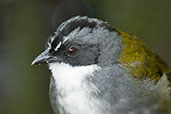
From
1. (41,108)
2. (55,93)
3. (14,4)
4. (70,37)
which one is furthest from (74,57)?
(41,108)

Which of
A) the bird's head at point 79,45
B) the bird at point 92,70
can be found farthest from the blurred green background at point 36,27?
the bird's head at point 79,45

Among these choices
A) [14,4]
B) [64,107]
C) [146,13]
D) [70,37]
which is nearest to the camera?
[70,37]

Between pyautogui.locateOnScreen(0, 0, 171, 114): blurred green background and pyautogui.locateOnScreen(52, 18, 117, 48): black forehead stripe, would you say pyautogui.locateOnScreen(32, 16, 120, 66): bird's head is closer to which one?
pyautogui.locateOnScreen(52, 18, 117, 48): black forehead stripe

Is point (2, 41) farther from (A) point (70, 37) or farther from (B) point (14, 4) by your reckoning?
(A) point (70, 37)

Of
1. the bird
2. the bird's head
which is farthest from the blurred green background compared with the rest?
the bird's head

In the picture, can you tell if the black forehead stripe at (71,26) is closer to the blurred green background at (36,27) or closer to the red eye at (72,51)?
the red eye at (72,51)
